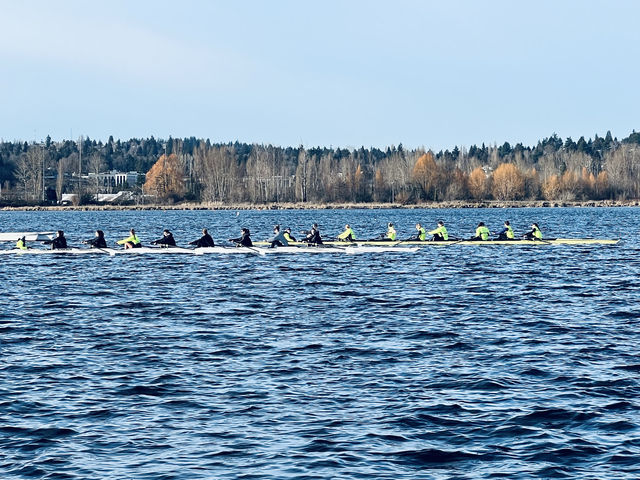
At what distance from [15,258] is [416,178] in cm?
12098

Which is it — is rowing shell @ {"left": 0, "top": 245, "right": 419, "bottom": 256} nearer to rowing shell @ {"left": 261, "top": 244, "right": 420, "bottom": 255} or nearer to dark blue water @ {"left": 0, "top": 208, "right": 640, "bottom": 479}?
rowing shell @ {"left": 261, "top": 244, "right": 420, "bottom": 255}

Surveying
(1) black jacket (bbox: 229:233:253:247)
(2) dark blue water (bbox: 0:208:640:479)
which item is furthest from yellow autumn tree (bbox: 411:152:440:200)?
(2) dark blue water (bbox: 0:208:640:479)

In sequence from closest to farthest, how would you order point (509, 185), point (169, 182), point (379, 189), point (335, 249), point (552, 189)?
point (335, 249)
point (169, 182)
point (509, 185)
point (552, 189)
point (379, 189)

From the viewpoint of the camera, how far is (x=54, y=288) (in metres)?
34.5

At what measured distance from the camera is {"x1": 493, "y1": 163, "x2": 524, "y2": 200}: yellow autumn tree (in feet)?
551

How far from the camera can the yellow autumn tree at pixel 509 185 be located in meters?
168

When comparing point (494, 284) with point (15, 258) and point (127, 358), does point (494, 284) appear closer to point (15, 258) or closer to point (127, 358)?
point (127, 358)

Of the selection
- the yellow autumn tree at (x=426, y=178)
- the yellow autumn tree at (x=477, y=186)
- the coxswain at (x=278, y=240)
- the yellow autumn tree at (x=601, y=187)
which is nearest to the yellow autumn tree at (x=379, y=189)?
the yellow autumn tree at (x=426, y=178)

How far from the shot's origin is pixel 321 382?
17.4 meters

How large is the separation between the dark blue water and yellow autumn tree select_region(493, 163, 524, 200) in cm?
13619

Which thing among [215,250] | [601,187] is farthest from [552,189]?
[215,250]

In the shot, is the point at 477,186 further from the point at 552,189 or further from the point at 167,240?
the point at 167,240

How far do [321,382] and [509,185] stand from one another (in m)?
155

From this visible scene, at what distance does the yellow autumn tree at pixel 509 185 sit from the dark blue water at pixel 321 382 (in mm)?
136192
